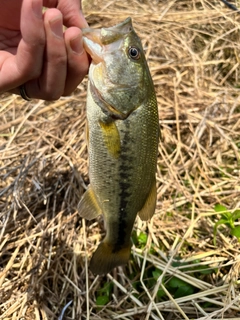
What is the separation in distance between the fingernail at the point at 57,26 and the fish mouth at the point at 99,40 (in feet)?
0.39

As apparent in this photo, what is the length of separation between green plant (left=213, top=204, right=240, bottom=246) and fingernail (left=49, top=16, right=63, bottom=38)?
137 cm

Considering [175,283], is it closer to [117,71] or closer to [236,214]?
[236,214]

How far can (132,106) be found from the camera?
5.23 feet

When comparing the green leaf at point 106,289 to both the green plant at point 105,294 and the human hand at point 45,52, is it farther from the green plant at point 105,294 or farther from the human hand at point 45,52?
the human hand at point 45,52

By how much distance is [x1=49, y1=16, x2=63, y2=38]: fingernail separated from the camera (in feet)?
4.60

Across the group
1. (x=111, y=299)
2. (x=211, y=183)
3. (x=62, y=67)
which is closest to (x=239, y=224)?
(x=211, y=183)

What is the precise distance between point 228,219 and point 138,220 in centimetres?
54

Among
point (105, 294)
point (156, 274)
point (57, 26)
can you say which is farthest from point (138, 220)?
point (57, 26)

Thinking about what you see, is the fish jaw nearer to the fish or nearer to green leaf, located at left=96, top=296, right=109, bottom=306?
the fish

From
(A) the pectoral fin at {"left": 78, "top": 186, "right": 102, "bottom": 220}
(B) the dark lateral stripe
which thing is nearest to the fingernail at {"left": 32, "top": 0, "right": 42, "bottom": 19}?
(B) the dark lateral stripe

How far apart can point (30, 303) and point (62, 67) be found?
4.30 ft

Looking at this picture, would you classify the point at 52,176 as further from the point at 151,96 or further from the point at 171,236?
the point at 151,96

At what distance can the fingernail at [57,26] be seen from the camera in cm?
140

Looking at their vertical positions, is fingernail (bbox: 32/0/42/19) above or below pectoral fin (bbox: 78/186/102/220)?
above
